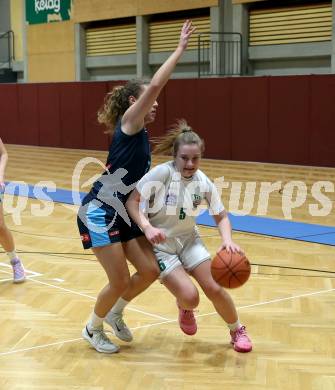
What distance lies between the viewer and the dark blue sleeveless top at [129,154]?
14.0ft

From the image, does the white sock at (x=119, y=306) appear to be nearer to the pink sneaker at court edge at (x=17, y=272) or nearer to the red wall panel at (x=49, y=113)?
the pink sneaker at court edge at (x=17, y=272)

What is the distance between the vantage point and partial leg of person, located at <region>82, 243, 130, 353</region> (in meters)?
4.30

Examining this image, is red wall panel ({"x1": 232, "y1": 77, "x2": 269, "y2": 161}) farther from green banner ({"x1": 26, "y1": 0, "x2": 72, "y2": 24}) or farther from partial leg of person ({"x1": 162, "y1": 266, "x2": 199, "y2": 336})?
partial leg of person ({"x1": 162, "y1": 266, "x2": 199, "y2": 336})

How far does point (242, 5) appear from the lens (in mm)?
18359

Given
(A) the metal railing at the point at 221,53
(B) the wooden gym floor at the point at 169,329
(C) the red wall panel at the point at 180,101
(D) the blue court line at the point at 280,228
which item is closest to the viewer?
(B) the wooden gym floor at the point at 169,329

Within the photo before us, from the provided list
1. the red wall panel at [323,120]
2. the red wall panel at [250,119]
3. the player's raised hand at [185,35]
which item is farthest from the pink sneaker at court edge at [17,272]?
the red wall panel at [250,119]

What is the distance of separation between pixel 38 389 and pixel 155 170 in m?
1.46

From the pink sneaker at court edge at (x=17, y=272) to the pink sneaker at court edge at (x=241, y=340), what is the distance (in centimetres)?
239

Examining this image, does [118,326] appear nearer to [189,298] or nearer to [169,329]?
[169,329]

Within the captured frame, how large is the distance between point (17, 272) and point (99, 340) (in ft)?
6.42

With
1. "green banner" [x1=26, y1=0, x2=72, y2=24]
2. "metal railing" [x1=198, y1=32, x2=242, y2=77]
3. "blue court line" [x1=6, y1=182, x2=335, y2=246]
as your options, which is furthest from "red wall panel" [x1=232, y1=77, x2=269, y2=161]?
"green banner" [x1=26, y1=0, x2=72, y2=24]

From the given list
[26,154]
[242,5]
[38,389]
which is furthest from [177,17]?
[38,389]

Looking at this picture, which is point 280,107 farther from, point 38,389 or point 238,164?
point 38,389

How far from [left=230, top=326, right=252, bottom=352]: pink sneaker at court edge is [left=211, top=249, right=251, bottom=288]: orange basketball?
0.43 meters
